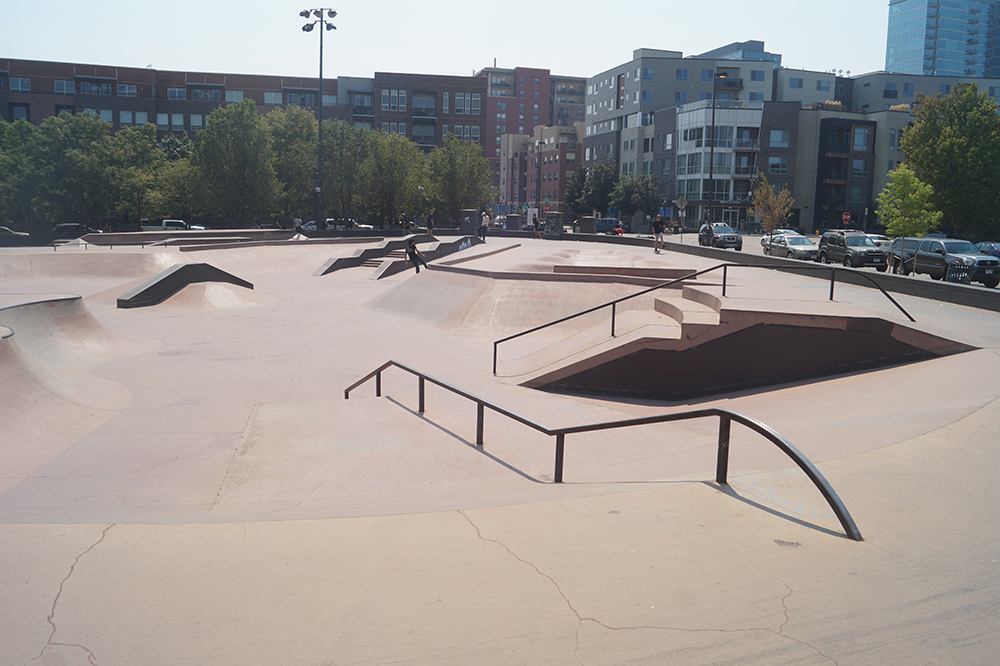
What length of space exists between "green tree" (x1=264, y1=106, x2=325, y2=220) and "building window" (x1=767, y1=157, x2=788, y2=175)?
48263 mm

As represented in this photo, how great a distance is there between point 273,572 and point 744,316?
10.1 metres

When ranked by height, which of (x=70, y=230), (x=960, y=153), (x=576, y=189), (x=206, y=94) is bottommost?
(x=70, y=230)

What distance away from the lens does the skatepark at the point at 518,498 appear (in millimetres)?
3391

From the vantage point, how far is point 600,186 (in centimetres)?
8662

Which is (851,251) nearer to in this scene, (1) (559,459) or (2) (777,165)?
(1) (559,459)

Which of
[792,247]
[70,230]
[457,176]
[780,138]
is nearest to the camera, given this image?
[792,247]

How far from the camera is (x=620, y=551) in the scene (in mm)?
4176

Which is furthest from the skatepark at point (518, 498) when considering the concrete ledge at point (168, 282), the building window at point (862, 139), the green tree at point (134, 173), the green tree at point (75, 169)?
the building window at point (862, 139)

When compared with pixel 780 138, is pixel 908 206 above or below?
below

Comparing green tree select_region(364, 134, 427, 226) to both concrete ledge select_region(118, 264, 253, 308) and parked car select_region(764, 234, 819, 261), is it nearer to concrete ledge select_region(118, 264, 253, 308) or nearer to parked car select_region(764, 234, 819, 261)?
parked car select_region(764, 234, 819, 261)

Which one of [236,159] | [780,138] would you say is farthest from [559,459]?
[780,138]

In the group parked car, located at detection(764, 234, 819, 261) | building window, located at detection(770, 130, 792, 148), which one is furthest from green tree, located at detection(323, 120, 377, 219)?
building window, located at detection(770, 130, 792, 148)

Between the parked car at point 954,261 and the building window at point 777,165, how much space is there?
55061mm

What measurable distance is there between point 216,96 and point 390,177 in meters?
44.9
